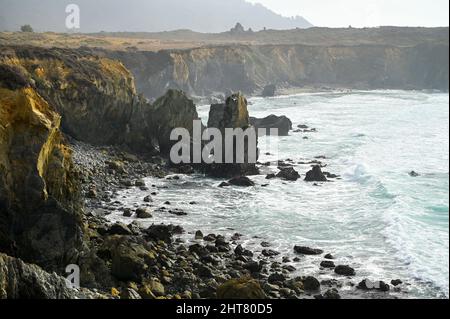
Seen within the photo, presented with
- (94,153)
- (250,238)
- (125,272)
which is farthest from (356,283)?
(94,153)

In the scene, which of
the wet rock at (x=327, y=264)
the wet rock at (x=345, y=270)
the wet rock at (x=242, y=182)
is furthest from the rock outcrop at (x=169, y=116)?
the wet rock at (x=345, y=270)

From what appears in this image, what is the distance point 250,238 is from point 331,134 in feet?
125

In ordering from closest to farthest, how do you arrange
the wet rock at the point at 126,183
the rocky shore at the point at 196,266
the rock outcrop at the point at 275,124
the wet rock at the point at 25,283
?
the wet rock at the point at 25,283 < the rocky shore at the point at 196,266 < the wet rock at the point at 126,183 < the rock outcrop at the point at 275,124

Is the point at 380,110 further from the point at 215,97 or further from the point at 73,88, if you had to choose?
the point at 73,88

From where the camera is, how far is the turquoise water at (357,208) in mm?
23358

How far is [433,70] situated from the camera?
396ft

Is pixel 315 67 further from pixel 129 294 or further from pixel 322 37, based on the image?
pixel 129 294

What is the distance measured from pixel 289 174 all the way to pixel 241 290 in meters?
23.1

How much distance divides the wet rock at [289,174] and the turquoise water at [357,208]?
3.17 ft

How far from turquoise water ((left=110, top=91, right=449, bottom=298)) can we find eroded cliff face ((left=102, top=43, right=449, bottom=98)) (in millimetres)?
45923

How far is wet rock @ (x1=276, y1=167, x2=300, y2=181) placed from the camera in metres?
38.7

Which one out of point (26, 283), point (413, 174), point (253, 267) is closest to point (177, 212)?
point (253, 267)

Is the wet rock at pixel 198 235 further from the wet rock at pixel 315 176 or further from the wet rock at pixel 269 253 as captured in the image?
the wet rock at pixel 315 176

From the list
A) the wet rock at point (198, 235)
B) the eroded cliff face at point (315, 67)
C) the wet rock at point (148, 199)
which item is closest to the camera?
the wet rock at point (198, 235)
